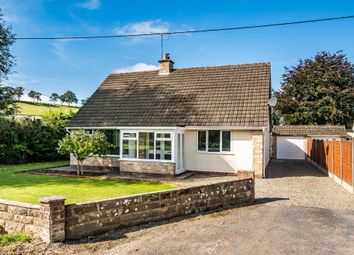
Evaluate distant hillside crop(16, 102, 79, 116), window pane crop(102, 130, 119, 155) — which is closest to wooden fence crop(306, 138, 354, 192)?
window pane crop(102, 130, 119, 155)

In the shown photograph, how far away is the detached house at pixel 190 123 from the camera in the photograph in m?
16.2

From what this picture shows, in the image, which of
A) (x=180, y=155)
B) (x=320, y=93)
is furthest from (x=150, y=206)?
(x=320, y=93)

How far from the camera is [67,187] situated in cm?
1245

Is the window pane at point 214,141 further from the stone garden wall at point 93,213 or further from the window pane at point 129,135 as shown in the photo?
the stone garden wall at point 93,213

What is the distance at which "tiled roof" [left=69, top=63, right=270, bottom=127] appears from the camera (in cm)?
1697

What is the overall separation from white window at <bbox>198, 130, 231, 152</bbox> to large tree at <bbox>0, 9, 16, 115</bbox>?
15.5m

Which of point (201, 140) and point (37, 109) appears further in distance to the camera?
point (37, 109)

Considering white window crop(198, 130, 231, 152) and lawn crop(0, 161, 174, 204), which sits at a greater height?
white window crop(198, 130, 231, 152)

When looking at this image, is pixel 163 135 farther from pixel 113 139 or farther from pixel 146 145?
pixel 113 139

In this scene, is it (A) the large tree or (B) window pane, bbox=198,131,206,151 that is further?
(A) the large tree

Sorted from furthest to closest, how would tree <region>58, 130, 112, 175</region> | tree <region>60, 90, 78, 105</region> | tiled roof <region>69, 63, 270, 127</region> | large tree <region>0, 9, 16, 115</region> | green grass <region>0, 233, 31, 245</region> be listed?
tree <region>60, 90, 78, 105</region> → large tree <region>0, 9, 16, 115</region> → tiled roof <region>69, 63, 270, 127</region> → tree <region>58, 130, 112, 175</region> → green grass <region>0, 233, 31, 245</region>

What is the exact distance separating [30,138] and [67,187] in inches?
492

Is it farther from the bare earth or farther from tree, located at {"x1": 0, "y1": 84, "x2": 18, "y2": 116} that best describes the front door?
tree, located at {"x1": 0, "y1": 84, "x2": 18, "y2": 116}

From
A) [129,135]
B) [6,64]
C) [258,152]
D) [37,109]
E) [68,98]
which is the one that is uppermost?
[68,98]
